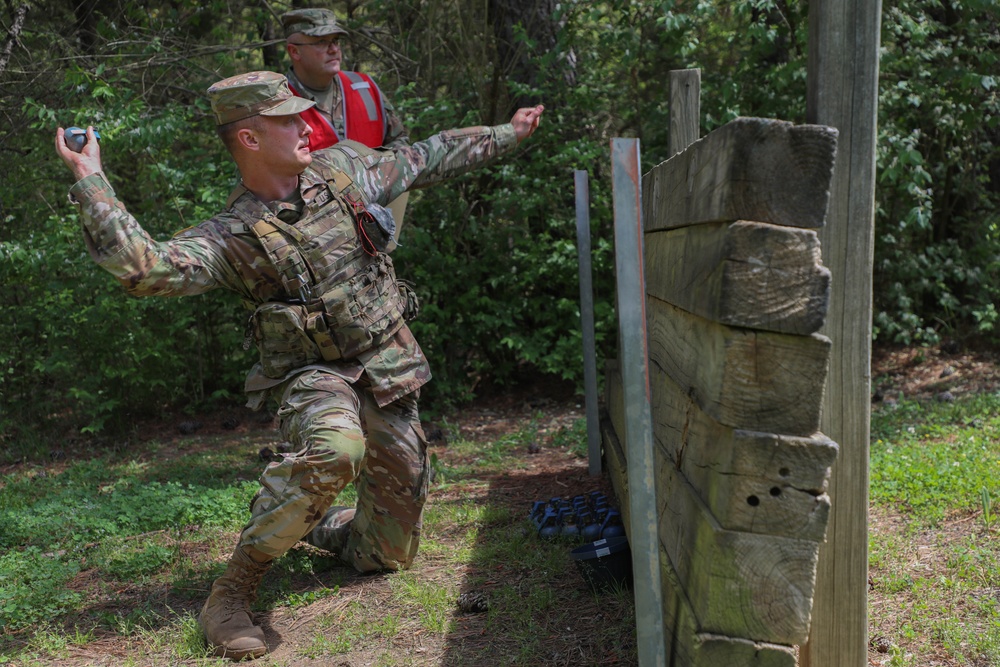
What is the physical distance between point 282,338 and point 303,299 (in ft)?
0.65

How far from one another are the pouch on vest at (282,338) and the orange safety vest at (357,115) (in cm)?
164

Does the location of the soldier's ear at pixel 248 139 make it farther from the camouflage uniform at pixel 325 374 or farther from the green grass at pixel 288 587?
the green grass at pixel 288 587

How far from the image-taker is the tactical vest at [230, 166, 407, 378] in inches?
155

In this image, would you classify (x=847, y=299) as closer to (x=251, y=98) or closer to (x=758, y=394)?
(x=758, y=394)

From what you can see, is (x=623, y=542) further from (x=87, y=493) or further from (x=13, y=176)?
(x=13, y=176)

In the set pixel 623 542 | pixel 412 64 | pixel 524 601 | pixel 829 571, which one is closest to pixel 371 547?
pixel 524 601

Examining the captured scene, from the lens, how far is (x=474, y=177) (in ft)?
27.3

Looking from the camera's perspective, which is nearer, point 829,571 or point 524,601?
point 829,571

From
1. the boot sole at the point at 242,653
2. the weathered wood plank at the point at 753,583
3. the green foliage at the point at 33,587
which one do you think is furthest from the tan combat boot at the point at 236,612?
the weathered wood plank at the point at 753,583

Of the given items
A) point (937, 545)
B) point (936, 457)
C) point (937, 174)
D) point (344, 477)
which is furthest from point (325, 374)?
point (937, 174)

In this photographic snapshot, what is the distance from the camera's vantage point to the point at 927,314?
28.8 feet

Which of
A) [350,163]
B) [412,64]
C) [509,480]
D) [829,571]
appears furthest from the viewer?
[412,64]

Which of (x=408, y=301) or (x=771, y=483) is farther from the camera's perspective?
(x=408, y=301)

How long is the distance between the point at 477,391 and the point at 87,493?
12.3ft
